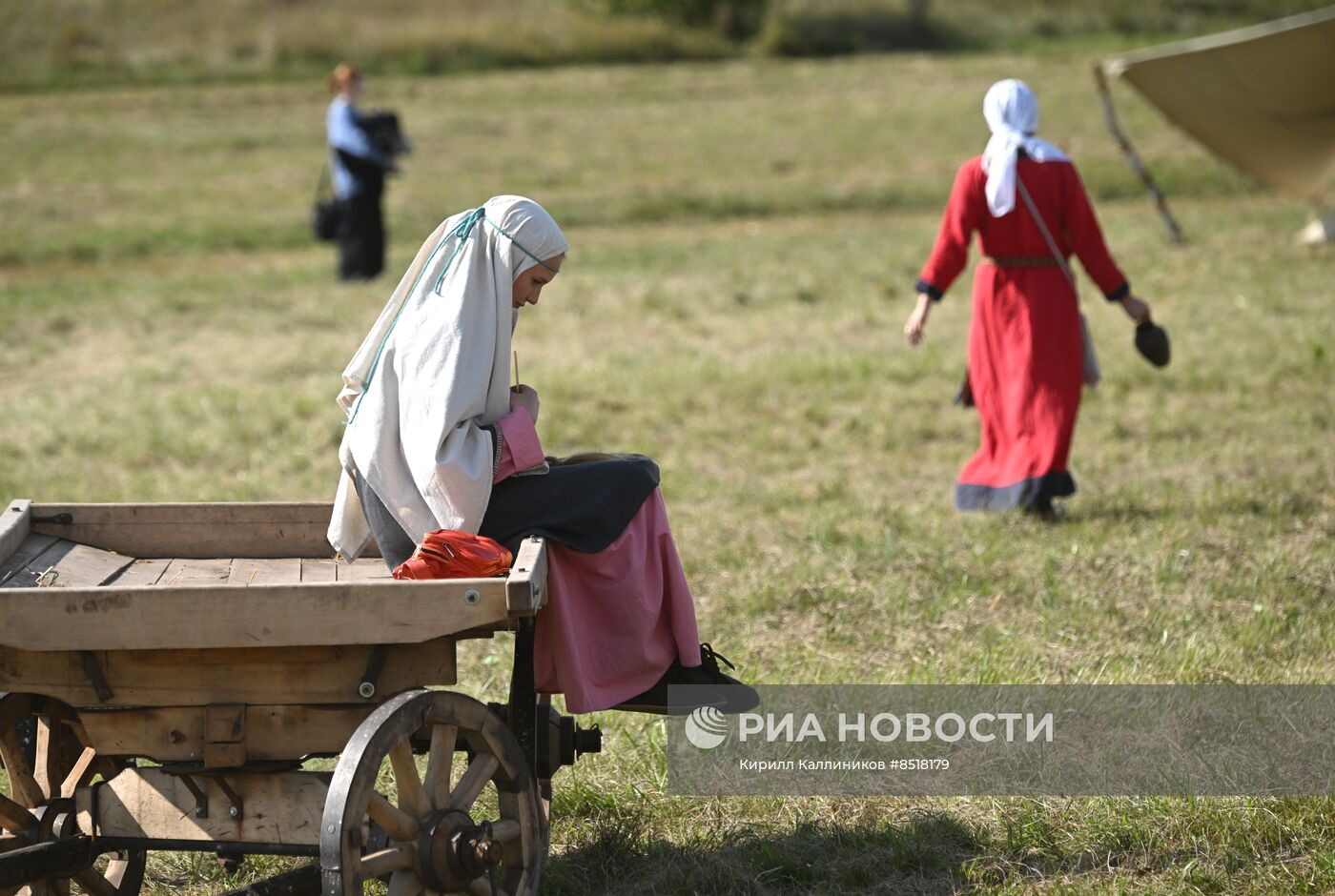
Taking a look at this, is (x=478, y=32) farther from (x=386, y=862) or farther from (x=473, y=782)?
(x=386, y=862)

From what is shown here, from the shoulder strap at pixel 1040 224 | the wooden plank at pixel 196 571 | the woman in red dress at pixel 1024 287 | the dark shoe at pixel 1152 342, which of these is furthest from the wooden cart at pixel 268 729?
the dark shoe at pixel 1152 342

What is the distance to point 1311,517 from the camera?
668cm

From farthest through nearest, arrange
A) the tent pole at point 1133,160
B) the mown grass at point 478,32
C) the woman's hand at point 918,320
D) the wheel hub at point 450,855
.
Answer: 1. the mown grass at point 478,32
2. the tent pole at point 1133,160
3. the woman's hand at point 918,320
4. the wheel hub at point 450,855

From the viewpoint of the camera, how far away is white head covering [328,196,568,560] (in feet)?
11.9

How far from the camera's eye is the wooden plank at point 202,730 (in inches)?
134

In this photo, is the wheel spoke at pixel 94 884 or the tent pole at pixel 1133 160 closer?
the wheel spoke at pixel 94 884

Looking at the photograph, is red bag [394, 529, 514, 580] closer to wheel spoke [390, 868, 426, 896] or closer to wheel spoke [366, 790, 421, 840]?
wheel spoke [366, 790, 421, 840]

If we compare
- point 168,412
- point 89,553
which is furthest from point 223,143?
point 89,553

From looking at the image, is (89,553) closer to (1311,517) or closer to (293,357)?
(1311,517)

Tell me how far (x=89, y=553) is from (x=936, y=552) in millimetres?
3540

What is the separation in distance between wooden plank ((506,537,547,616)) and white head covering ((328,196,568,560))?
0.21 m

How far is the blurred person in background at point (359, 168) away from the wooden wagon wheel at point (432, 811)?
1162 centimetres

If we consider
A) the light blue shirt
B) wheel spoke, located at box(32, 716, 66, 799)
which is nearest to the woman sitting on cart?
wheel spoke, located at box(32, 716, 66, 799)

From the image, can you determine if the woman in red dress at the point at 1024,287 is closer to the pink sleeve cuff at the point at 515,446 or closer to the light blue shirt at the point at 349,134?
the pink sleeve cuff at the point at 515,446
